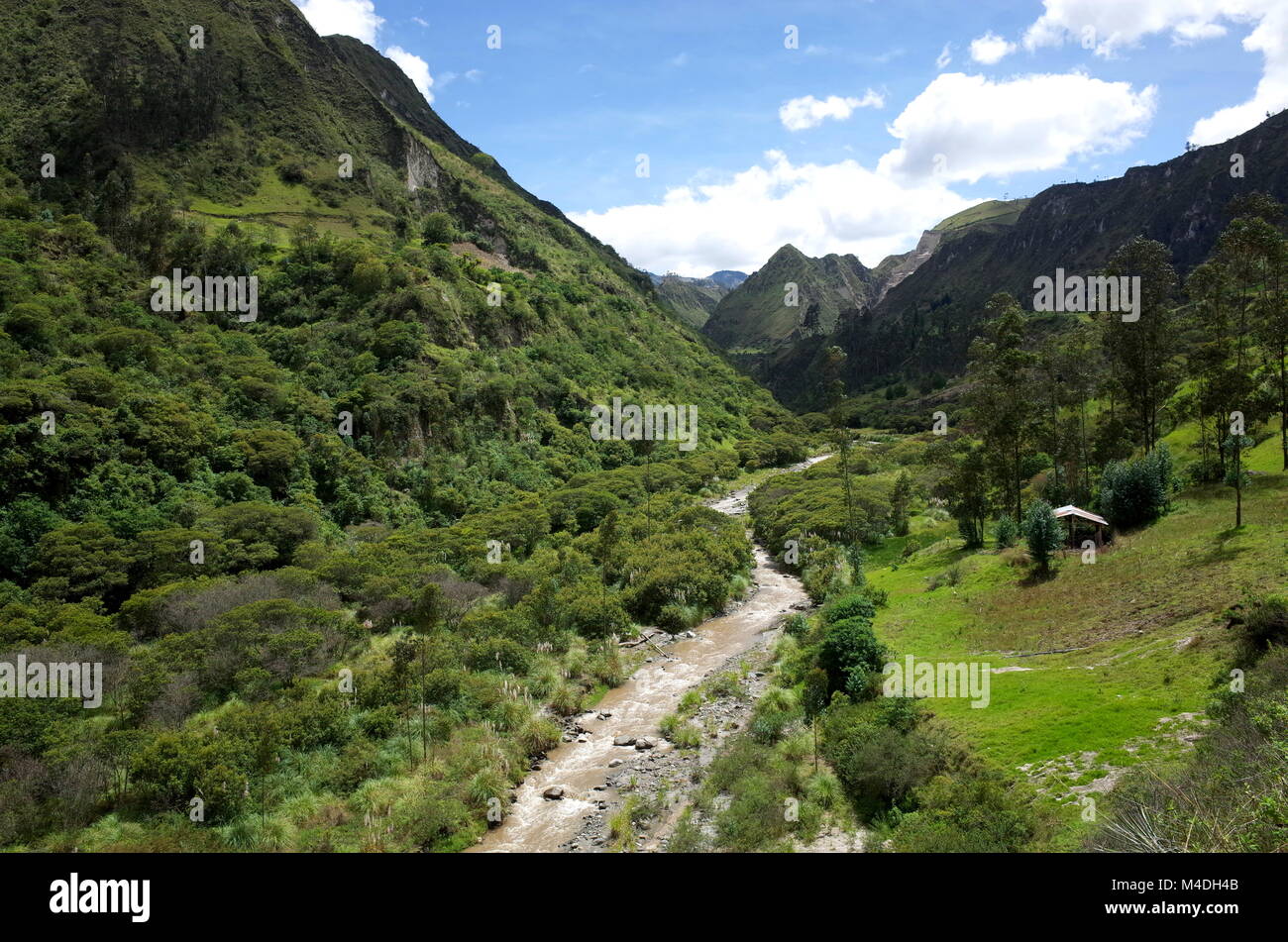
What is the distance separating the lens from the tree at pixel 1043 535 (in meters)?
29.0

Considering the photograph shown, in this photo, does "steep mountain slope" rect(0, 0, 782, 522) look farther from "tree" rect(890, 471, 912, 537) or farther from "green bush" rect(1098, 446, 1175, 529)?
"green bush" rect(1098, 446, 1175, 529)

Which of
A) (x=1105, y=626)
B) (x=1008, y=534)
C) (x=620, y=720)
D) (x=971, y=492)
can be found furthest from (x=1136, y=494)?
(x=620, y=720)

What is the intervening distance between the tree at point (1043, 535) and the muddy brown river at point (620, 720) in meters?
13.7

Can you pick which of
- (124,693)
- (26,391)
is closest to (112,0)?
(26,391)

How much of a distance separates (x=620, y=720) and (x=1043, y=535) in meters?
20.0

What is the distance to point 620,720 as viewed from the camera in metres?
26.5

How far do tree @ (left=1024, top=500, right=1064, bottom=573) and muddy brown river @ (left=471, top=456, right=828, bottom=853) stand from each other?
539 inches

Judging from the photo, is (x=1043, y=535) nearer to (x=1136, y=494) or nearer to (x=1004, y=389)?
(x=1136, y=494)

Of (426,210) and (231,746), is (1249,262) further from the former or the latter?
(426,210)

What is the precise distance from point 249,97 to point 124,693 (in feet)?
313

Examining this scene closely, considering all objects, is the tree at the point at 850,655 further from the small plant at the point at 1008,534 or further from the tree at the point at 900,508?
the tree at the point at 900,508

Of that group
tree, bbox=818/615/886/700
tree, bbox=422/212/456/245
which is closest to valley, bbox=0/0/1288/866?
tree, bbox=818/615/886/700

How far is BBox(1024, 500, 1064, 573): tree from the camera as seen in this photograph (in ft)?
95.1

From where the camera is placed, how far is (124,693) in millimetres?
21984
